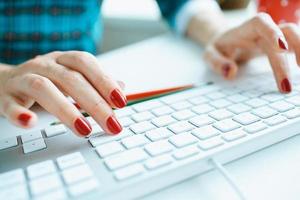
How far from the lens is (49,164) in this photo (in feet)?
1.04

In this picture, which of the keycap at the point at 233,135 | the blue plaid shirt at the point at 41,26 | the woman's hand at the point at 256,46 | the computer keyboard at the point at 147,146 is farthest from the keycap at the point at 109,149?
the blue plaid shirt at the point at 41,26

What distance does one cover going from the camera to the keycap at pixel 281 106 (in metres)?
0.40

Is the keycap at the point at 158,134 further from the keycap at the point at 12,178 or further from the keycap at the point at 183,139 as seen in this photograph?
the keycap at the point at 12,178

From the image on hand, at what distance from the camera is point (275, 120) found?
0.37 m

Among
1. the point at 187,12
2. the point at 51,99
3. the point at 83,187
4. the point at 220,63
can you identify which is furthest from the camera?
the point at 187,12

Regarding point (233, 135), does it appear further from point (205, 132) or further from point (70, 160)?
→ point (70, 160)

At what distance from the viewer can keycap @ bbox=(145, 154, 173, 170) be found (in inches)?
11.9

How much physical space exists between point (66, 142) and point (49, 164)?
0.06 m

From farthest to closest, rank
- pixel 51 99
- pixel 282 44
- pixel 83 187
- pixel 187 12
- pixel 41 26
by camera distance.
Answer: pixel 187 12 < pixel 41 26 < pixel 282 44 < pixel 51 99 < pixel 83 187

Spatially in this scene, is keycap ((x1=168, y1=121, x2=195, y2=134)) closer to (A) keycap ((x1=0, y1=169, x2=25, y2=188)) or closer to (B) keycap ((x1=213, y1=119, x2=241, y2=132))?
(B) keycap ((x1=213, y1=119, x2=241, y2=132))

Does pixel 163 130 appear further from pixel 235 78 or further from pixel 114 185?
pixel 235 78

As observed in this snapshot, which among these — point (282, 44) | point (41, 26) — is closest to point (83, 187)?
A: point (282, 44)

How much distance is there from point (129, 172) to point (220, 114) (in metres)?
0.15

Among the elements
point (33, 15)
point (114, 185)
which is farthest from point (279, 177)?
point (33, 15)
